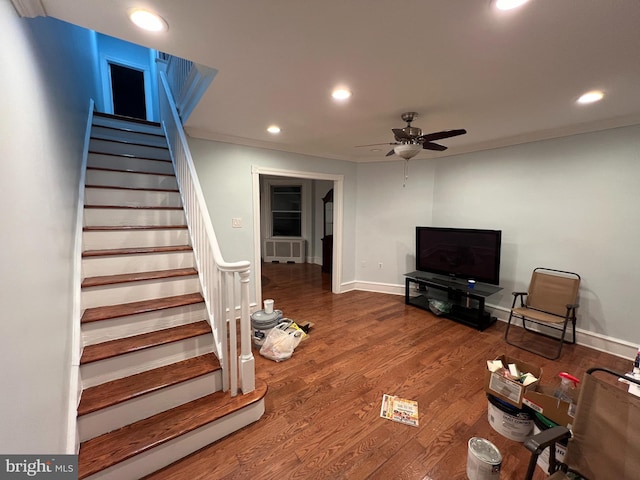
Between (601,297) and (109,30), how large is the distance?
4796 mm

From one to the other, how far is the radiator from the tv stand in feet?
11.1

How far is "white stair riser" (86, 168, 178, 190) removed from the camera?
8.66 ft

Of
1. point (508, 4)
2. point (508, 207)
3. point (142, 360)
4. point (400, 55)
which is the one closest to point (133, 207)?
point (142, 360)

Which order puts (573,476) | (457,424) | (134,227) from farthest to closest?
(134,227) < (457,424) < (573,476)

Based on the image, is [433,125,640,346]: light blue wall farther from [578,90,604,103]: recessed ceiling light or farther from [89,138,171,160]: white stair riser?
[89,138,171,160]: white stair riser

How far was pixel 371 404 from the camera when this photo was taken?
6.61 ft

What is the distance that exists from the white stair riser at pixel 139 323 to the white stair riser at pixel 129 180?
5.28 feet

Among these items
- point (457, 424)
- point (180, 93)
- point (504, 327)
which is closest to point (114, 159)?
point (180, 93)

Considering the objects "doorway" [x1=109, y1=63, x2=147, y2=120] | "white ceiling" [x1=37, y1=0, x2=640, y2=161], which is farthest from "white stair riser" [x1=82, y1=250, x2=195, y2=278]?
"doorway" [x1=109, y1=63, x2=147, y2=120]

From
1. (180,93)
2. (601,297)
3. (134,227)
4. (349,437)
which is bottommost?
(349,437)

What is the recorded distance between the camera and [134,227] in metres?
2.36

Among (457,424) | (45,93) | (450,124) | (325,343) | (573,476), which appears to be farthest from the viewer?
(325,343)

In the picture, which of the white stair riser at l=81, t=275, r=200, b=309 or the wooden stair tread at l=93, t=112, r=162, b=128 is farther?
the wooden stair tread at l=93, t=112, r=162, b=128

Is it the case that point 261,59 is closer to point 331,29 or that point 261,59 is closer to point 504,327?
point 331,29
